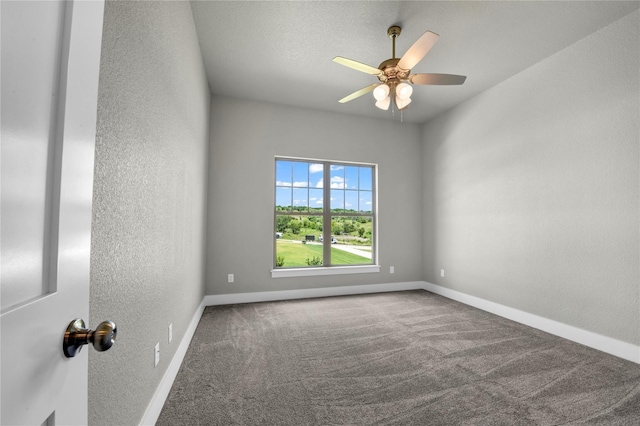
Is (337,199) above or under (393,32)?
under

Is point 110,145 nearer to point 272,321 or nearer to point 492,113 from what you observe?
point 272,321

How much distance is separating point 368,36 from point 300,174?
85.6 inches

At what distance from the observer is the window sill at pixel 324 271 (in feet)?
13.1

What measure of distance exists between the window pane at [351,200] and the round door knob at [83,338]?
4145 millimetres

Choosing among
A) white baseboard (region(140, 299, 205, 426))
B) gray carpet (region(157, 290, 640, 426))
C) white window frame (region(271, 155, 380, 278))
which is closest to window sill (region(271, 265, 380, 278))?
white window frame (region(271, 155, 380, 278))

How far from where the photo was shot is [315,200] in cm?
441

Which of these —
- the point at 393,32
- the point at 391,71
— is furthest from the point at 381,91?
the point at 393,32

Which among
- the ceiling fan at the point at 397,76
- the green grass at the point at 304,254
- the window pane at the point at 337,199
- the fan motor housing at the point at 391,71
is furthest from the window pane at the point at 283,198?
the fan motor housing at the point at 391,71

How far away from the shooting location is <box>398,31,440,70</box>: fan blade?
76.0 inches

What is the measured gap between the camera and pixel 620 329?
7.65 feet

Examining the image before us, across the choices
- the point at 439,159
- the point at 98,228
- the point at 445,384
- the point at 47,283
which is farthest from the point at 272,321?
the point at 439,159

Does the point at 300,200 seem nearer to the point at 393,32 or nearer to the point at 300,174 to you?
the point at 300,174

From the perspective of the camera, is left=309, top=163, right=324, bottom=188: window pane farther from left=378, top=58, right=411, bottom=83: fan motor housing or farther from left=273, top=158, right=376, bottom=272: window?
left=378, top=58, right=411, bottom=83: fan motor housing

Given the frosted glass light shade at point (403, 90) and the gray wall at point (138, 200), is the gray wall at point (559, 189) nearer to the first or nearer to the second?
the frosted glass light shade at point (403, 90)
